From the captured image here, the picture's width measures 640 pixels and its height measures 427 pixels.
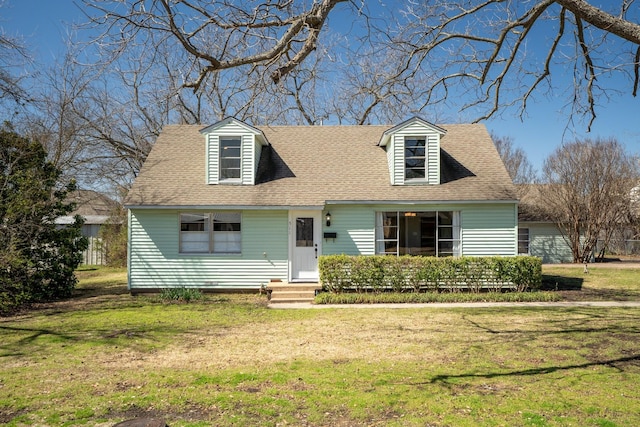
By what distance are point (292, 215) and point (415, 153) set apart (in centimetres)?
487

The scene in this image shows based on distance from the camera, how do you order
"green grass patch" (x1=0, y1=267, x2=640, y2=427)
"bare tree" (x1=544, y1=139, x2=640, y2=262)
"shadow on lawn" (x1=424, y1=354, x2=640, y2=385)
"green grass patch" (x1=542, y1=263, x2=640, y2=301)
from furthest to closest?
"bare tree" (x1=544, y1=139, x2=640, y2=262)
"green grass patch" (x1=542, y1=263, x2=640, y2=301)
"shadow on lawn" (x1=424, y1=354, x2=640, y2=385)
"green grass patch" (x1=0, y1=267, x2=640, y2=427)

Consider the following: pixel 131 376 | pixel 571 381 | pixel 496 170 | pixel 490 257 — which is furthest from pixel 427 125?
pixel 131 376

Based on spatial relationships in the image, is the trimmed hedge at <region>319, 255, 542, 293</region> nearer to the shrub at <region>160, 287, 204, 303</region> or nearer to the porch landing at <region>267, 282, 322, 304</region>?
the porch landing at <region>267, 282, 322, 304</region>

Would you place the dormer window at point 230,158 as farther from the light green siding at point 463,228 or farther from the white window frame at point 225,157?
the light green siding at point 463,228

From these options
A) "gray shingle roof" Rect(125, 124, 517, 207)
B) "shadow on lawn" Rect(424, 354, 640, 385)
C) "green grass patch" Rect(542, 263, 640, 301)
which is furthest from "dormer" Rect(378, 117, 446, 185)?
"shadow on lawn" Rect(424, 354, 640, 385)

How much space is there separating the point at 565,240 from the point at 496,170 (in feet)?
47.0

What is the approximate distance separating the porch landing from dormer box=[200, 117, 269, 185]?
3886mm

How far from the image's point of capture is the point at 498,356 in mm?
7262

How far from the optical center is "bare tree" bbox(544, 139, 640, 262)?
2594 centimetres

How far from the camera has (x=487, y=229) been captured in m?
15.1

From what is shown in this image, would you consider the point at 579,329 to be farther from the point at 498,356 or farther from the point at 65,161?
the point at 65,161

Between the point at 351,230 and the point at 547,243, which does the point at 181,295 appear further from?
the point at 547,243

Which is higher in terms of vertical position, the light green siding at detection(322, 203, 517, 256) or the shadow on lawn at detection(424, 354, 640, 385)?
the light green siding at detection(322, 203, 517, 256)

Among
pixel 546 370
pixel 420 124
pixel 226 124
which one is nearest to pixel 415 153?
pixel 420 124
